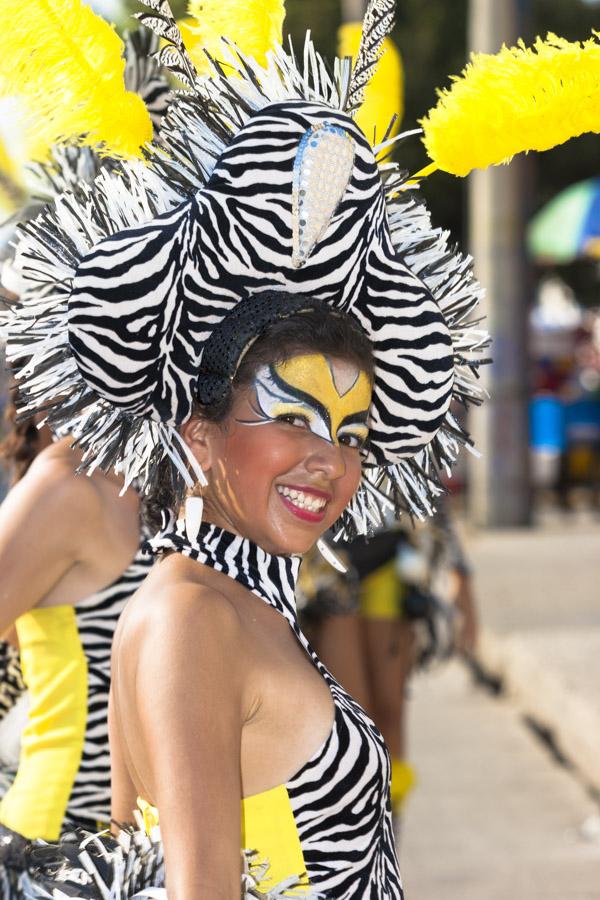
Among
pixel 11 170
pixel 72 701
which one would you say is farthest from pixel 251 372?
pixel 11 170

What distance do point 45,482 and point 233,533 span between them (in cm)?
79

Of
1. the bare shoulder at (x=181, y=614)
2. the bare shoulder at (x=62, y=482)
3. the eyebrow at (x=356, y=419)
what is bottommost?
the bare shoulder at (x=181, y=614)

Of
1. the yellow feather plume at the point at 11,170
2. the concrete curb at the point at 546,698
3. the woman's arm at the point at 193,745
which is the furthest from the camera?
the concrete curb at the point at 546,698

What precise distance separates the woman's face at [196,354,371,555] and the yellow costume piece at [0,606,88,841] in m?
0.88

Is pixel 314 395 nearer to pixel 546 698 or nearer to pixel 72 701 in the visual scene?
pixel 72 701

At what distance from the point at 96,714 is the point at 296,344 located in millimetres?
1121

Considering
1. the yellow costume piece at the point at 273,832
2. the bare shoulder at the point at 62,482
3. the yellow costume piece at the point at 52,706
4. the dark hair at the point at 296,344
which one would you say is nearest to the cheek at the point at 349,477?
the dark hair at the point at 296,344

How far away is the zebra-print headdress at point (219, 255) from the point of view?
2117 mm

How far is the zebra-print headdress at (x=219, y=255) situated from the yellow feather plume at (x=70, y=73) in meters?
0.12

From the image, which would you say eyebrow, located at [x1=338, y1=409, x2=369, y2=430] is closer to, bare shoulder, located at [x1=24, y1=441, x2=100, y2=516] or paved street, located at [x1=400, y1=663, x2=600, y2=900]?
bare shoulder, located at [x1=24, y1=441, x2=100, y2=516]

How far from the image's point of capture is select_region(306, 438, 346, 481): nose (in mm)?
2154

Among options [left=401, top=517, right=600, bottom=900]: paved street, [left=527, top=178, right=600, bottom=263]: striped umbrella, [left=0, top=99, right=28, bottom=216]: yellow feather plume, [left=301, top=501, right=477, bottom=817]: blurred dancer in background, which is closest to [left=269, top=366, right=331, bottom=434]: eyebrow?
[left=0, top=99, right=28, bottom=216]: yellow feather plume

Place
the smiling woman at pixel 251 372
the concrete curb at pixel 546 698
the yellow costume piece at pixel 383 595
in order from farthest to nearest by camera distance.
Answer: the concrete curb at pixel 546 698, the yellow costume piece at pixel 383 595, the smiling woman at pixel 251 372

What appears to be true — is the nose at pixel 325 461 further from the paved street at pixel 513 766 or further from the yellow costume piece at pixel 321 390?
the paved street at pixel 513 766
